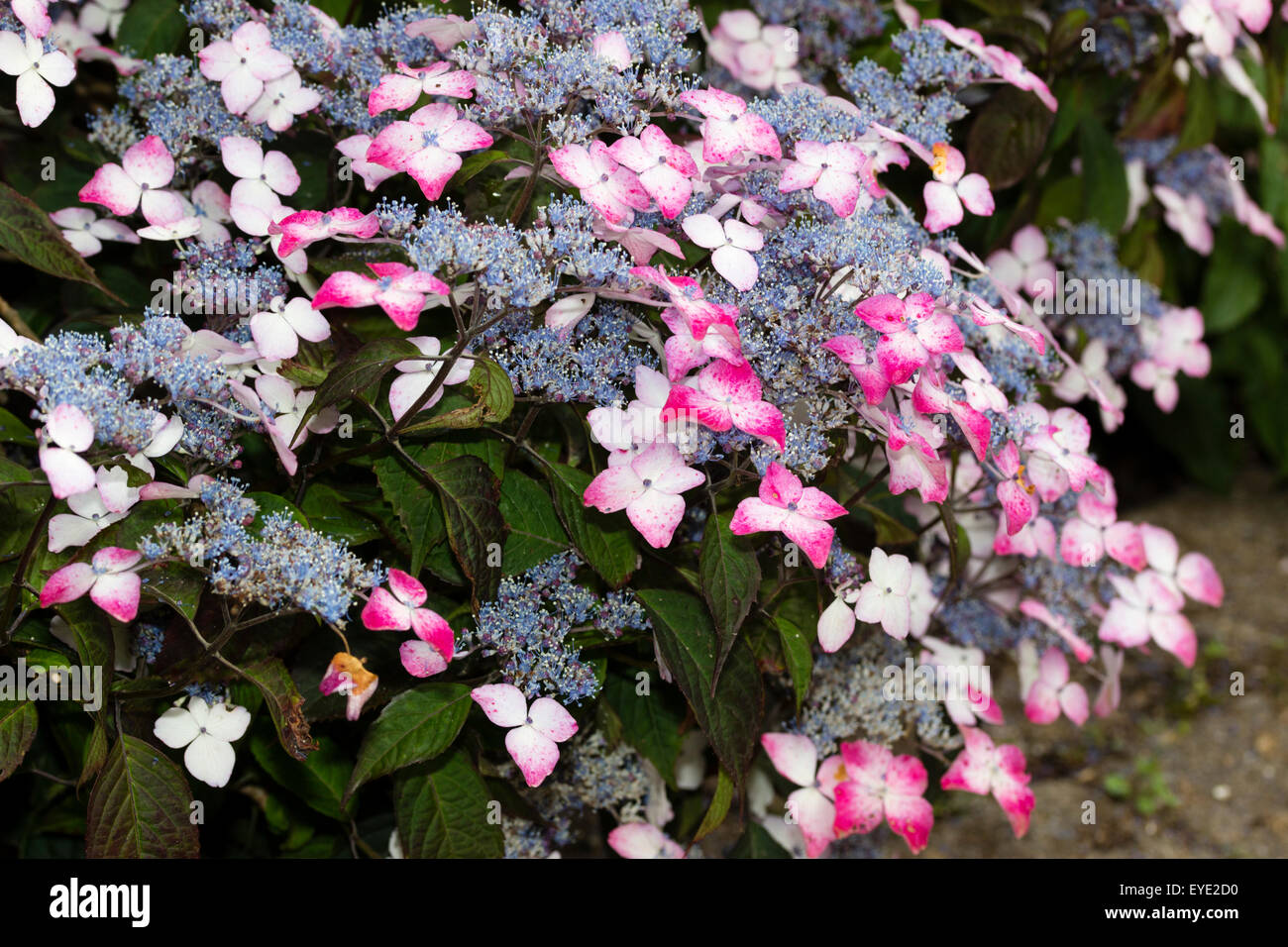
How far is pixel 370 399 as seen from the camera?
1264 mm

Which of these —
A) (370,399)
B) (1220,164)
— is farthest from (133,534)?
(1220,164)

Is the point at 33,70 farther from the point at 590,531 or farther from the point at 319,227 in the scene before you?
the point at 590,531

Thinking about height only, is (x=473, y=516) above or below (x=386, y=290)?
below

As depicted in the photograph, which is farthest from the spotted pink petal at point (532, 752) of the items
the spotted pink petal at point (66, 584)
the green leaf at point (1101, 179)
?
the green leaf at point (1101, 179)

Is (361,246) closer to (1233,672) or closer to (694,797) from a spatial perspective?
(694,797)

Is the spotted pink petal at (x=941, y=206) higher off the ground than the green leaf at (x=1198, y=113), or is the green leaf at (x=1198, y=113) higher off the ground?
the spotted pink petal at (x=941, y=206)

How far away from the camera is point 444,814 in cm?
131

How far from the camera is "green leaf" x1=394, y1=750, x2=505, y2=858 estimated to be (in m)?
1.30

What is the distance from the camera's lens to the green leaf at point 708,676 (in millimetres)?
1261

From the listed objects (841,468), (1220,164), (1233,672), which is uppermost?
(1220,164)

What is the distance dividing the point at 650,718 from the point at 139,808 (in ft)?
1.93

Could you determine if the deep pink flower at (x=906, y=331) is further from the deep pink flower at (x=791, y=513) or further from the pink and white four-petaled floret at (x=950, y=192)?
the pink and white four-petaled floret at (x=950, y=192)

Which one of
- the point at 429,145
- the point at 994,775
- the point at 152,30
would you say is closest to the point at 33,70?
the point at 152,30
